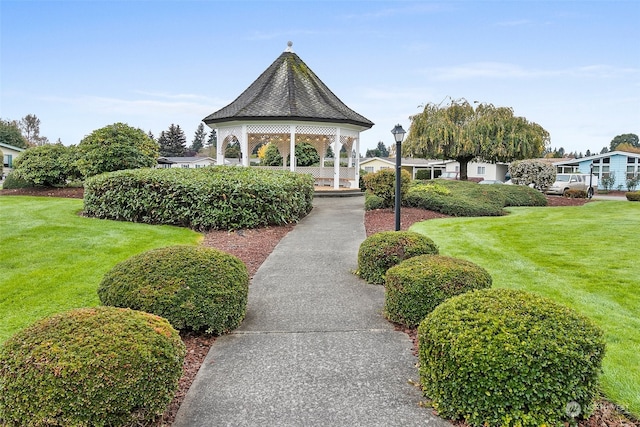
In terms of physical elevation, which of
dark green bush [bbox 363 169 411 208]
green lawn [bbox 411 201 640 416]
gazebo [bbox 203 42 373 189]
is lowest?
green lawn [bbox 411 201 640 416]

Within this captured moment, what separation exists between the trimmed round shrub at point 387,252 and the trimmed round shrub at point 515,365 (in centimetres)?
319

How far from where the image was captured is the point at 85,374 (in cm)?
253

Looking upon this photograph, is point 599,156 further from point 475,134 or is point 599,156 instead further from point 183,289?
point 183,289

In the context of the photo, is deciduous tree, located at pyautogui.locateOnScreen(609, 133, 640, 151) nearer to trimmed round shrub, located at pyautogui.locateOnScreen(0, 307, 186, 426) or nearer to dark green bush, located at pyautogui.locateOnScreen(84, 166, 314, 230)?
dark green bush, located at pyautogui.locateOnScreen(84, 166, 314, 230)

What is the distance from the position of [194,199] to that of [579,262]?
8500 mm

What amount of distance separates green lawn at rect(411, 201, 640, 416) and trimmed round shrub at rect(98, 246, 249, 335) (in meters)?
3.53

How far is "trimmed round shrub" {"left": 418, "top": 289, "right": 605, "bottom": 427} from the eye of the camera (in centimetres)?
272

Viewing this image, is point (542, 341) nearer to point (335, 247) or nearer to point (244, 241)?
point (335, 247)

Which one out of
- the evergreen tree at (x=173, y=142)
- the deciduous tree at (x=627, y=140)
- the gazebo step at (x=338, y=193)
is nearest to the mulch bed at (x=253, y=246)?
the gazebo step at (x=338, y=193)

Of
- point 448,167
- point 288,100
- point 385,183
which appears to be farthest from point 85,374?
point 448,167

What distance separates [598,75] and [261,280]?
13796 millimetres

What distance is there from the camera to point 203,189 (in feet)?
34.1

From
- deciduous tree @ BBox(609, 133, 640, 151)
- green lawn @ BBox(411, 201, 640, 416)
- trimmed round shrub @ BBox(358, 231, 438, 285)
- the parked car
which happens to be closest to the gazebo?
green lawn @ BBox(411, 201, 640, 416)

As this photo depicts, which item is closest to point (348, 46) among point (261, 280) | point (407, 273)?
point (261, 280)
